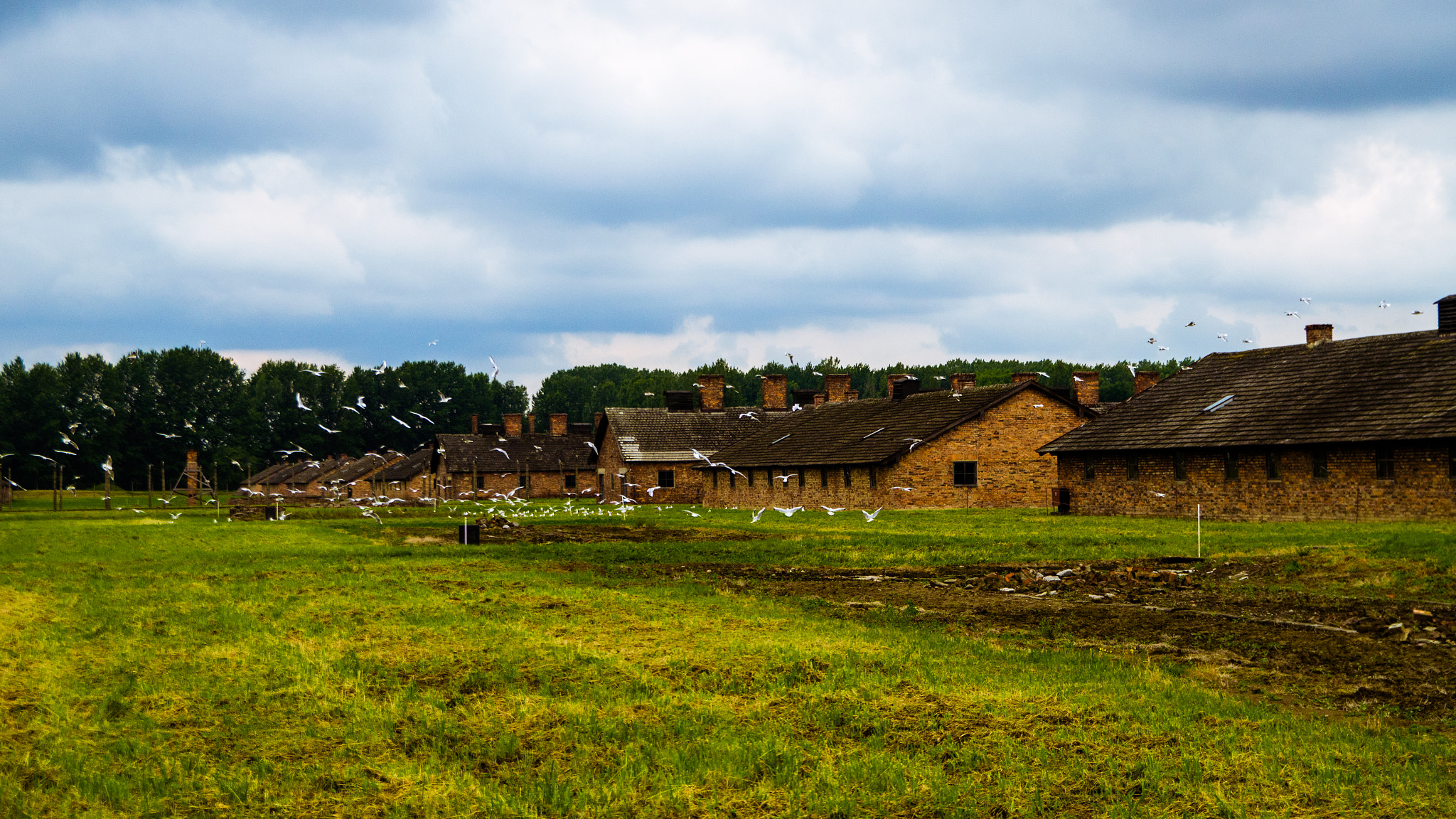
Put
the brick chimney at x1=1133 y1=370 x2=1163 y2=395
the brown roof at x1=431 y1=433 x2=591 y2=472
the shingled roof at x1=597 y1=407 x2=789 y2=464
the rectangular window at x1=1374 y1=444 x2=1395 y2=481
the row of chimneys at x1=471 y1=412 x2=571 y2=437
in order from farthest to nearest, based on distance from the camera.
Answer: the row of chimneys at x1=471 y1=412 x2=571 y2=437 < the brown roof at x1=431 y1=433 x2=591 y2=472 < the brick chimney at x1=1133 y1=370 x2=1163 y2=395 < the shingled roof at x1=597 y1=407 x2=789 y2=464 < the rectangular window at x1=1374 y1=444 x2=1395 y2=481

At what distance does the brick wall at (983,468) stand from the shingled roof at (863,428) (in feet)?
1.71

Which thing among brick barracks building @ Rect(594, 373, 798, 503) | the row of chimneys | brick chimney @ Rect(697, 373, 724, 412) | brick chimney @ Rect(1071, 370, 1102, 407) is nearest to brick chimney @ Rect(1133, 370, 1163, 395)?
brick chimney @ Rect(1071, 370, 1102, 407)

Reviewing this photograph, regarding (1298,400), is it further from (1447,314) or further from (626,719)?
(626,719)

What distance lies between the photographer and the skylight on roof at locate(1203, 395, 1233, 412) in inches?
1515

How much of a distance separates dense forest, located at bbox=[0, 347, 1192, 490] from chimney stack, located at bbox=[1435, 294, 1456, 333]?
6391 centimetres

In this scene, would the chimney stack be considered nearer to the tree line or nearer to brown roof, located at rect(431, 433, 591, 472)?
brown roof, located at rect(431, 433, 591, 472)

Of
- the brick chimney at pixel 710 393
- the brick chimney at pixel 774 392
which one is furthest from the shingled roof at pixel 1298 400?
the brick chimney at pixel 710 393

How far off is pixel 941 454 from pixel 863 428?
260 inches

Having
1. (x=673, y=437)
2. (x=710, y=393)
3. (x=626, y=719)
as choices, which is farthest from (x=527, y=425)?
(x=626, y=719)

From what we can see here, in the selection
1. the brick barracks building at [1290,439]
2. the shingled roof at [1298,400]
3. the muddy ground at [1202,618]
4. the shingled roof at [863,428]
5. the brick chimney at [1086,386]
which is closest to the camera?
the muddy ground at [1202,618]

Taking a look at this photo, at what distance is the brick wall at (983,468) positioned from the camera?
159 ft

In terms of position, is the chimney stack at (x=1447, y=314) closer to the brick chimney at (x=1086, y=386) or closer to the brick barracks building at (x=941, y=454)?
the brick barracks building at (x=941, y=454)

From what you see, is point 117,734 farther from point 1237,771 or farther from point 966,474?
point 966,474

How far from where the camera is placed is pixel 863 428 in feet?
180
